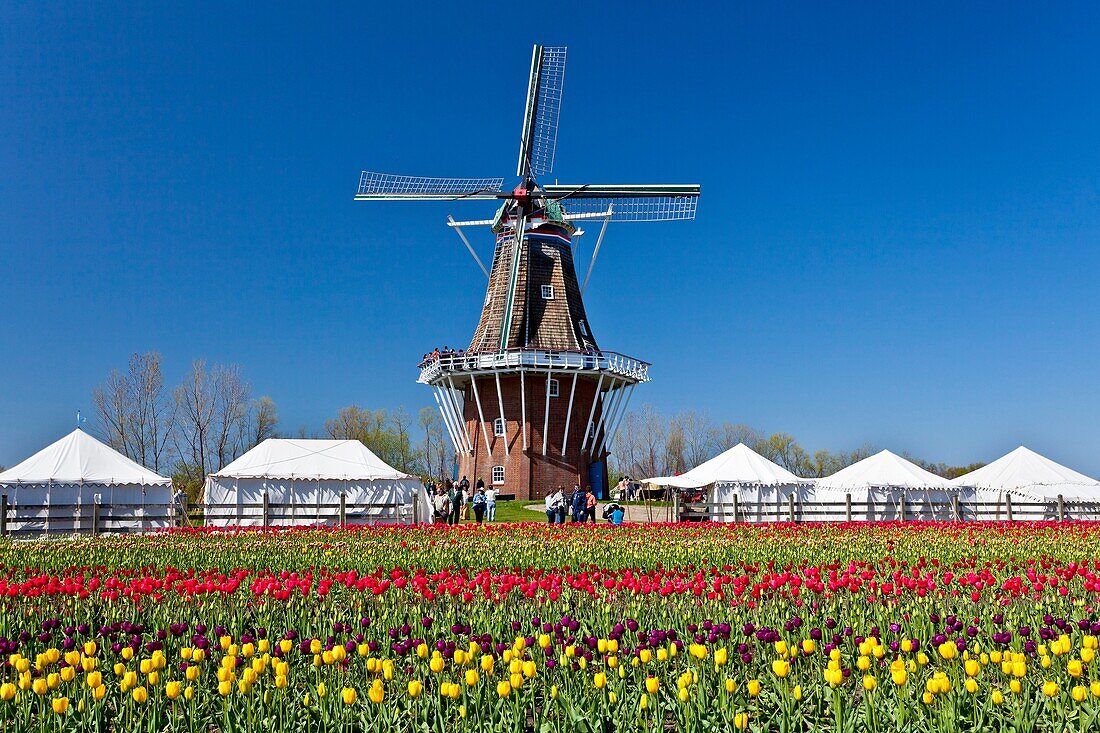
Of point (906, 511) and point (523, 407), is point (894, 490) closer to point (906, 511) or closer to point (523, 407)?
point (906, 511)

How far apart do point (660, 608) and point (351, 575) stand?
2760 mm

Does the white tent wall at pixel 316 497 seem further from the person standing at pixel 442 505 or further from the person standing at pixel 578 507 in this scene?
the person standing at pixel 578 507

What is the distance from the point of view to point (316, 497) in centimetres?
2744

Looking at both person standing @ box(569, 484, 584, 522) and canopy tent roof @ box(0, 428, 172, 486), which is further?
person standing @ box(569, 484, 584, 522)

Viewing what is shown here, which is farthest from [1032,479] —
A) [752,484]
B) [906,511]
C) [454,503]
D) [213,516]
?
[213,516]

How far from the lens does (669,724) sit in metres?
5.05

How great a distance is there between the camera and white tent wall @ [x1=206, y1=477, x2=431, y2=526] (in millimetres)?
26359

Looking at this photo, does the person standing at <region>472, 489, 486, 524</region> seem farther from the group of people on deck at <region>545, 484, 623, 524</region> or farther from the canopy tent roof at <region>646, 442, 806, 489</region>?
the canopy tent roof at <region>646, 442, 806, 489</region>

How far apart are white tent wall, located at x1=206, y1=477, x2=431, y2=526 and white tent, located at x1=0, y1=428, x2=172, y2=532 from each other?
62.3 inches

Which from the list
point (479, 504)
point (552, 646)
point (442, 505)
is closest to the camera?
point (552, 646)

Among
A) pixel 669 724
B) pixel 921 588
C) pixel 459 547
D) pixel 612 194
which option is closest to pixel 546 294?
pixel 612 194

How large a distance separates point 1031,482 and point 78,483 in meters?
28.4

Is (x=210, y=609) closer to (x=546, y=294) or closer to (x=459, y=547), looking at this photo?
(x=459, y=547)

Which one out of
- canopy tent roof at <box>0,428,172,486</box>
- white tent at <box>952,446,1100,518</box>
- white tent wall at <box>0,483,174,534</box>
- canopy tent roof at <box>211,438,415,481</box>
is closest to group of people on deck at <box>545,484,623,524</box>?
canopy tent roof at <box>211,438,415,481</box>
